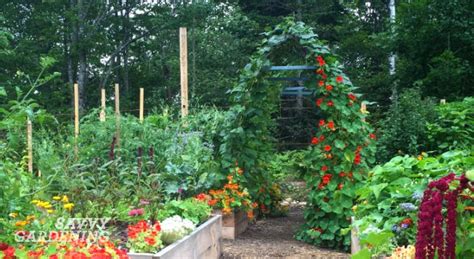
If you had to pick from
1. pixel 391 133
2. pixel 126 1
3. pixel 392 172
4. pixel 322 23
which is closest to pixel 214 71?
pixel 322 23

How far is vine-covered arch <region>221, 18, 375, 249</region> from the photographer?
5.25 m

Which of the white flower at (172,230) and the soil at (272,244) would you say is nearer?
the white flower at (172,230)

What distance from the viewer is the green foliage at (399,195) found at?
2.94m

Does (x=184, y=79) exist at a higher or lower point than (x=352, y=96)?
higher

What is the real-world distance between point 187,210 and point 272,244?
1.19 metres

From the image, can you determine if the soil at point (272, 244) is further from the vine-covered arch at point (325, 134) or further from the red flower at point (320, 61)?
the red flower at point (320, 61)

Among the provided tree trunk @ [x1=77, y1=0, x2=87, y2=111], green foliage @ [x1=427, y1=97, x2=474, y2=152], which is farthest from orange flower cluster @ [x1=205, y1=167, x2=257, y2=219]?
tree trunk @ [x1=77, y1=0, x2=87, y2=111]

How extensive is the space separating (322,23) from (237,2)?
3.14 metres

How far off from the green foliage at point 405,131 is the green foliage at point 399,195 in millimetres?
3582

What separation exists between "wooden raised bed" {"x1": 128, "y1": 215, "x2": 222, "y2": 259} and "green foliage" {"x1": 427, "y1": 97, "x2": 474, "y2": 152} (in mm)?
3792

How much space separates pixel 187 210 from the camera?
14.6 ft

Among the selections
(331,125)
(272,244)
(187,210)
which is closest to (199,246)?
(187,210)

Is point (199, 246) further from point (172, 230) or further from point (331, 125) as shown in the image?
point (331, 125)

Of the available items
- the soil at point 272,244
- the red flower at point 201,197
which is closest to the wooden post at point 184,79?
the red flower at point 201,197
